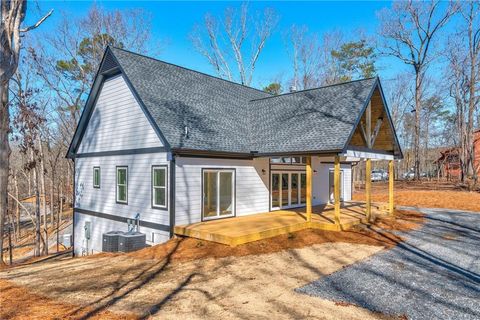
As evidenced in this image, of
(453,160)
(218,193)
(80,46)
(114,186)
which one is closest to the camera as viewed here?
(218,193)

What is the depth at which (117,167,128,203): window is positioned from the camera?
1169 cm

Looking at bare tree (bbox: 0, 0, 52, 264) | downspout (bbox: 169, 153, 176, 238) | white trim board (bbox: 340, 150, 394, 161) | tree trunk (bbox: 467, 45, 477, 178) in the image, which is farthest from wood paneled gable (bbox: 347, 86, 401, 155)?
tree trunk (bbox: 467, 45, 477, 178)

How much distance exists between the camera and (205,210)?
34.6ft

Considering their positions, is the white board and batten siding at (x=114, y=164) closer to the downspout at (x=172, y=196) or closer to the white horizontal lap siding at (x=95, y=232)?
the white horizontal lap siding at (x=95, y=232)

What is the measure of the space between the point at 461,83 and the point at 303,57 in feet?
49.0

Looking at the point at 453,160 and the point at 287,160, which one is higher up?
the point at 287,160

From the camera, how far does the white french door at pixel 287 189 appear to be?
13133mm

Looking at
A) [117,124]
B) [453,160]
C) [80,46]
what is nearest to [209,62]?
[80,46]

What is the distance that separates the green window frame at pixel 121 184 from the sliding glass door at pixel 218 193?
3280 mm

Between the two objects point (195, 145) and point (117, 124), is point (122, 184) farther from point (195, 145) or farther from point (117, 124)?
point (195, 145)

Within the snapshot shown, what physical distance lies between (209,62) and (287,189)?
72.4 ft

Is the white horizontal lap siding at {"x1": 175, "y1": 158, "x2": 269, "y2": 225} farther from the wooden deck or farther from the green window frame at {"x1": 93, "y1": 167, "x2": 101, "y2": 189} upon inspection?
the green window frame at {"x1": 93, "y1": 167, "x2": 101, "y2": 189}

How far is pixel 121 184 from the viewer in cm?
1197

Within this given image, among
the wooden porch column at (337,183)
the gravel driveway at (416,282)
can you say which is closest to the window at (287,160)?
the wooden porch column at (337,183)
